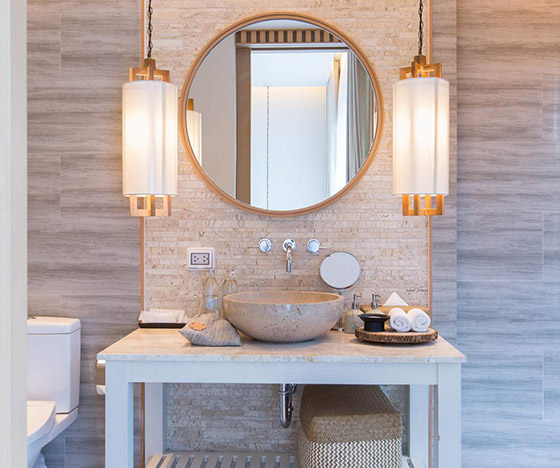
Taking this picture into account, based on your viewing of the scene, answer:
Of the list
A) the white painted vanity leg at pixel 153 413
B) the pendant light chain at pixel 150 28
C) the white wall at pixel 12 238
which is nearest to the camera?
the white wall at pixel 12 238

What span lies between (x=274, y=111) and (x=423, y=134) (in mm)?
614

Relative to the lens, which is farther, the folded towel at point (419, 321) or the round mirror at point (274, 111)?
the round mirror at point (274, 111)

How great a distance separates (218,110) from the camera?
2.23m

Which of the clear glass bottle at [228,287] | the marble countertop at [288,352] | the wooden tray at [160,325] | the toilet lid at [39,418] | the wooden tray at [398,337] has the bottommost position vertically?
the toilet lid at [39,418]

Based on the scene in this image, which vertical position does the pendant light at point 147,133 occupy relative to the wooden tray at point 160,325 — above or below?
above

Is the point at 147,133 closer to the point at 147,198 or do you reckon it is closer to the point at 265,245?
the point at 147,198

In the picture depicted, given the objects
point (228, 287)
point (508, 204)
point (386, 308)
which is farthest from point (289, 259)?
point (508, 204)

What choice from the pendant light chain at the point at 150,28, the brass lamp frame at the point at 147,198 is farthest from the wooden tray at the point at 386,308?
the pendant light chain at the point at 150,28

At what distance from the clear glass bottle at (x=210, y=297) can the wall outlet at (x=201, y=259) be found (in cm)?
6

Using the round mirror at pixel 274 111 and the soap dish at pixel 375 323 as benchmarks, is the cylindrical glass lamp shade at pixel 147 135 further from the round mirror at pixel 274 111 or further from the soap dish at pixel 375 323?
the soap dish at pixel 375 323

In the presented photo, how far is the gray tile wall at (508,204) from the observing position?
2262 millimetres

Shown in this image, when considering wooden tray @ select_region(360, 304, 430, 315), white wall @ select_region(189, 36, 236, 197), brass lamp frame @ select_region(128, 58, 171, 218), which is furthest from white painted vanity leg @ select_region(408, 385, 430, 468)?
brass lamp frame @ select_region(128, 58, 171, 218)

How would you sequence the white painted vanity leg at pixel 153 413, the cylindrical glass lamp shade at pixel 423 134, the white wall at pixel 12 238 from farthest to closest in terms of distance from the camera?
1. the white painted vanity leg at pixel 153 413
2. the cylindrical glass lamp shade at pixel 423 134
3. the white wall at pixel 12 238

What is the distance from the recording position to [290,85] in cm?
222
